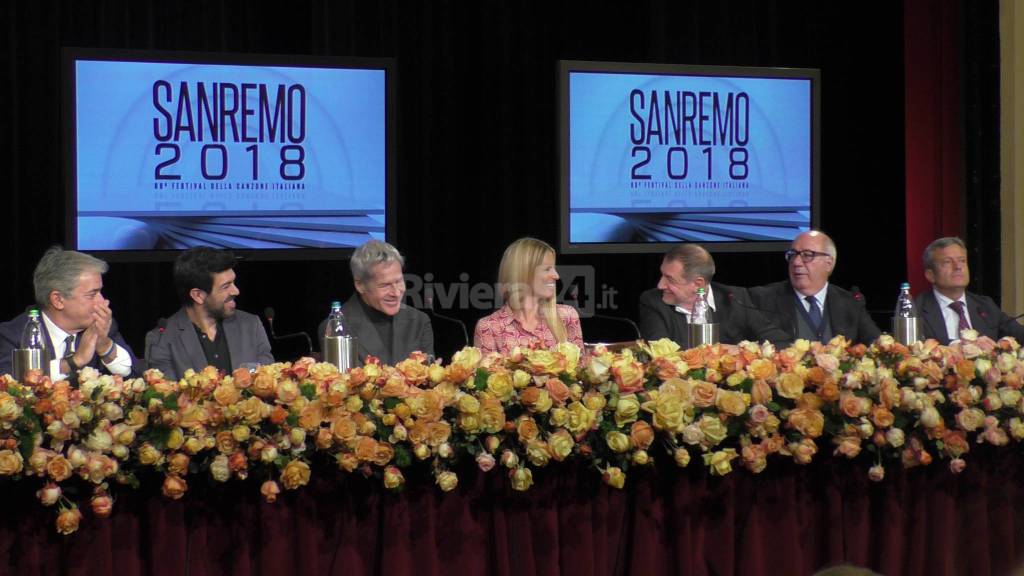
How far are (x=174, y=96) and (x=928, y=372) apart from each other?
3.60m

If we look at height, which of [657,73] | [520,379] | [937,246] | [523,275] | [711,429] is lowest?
[711,429]

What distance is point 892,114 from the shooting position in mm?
6738

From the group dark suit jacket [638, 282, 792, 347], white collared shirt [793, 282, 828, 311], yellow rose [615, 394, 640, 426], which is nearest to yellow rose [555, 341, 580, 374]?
yellow rose [615, 394, 640, 426]

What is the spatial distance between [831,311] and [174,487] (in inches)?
113

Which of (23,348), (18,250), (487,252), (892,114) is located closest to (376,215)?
(487,252)

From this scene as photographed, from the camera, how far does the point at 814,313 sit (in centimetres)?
443

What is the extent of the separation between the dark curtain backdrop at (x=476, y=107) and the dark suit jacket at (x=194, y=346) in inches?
61.4

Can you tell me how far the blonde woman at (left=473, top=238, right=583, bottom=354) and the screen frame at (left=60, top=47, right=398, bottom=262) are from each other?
146 centimetres

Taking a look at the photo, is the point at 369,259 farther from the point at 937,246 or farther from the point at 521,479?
the point at 937,246

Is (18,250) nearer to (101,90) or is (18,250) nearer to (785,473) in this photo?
(101,90)

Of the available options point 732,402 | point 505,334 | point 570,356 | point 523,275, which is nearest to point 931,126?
point 523,275

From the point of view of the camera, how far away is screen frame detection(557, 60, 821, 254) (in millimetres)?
5645

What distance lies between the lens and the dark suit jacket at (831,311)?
439 cm

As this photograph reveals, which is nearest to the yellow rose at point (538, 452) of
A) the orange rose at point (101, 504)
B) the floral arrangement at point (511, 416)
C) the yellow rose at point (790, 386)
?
the floral arrangement at point (511, 416)
